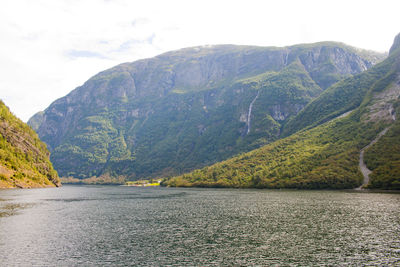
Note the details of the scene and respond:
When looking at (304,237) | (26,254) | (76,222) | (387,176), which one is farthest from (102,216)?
(387,176)

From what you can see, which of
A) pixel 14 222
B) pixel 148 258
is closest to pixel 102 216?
pixel 14 222

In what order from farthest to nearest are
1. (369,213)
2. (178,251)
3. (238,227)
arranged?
(369,213) → (238,227) → (178,251)

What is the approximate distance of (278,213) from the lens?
308ft

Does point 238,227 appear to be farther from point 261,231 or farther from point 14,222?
point 14,222

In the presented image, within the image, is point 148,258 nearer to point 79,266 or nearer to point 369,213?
point 79,266

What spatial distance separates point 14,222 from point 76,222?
14550mm

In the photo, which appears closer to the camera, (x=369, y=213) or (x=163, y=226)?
(x=163, y=226)

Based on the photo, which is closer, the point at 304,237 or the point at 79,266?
the point at 79,266

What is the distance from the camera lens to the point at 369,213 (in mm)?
89688

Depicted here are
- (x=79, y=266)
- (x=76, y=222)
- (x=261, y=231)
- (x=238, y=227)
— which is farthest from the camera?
(x=76, y=222)

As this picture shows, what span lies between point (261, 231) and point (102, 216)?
167 feet

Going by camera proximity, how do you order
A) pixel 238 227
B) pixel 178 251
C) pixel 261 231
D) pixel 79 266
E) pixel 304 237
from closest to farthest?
pixel 79 266
pixel 178 251
pixel 304 237
pixel 261 231
pixel 238 227

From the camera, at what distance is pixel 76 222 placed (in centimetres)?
8094

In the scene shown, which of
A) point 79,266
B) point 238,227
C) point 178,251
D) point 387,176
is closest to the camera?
point 79,266
